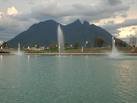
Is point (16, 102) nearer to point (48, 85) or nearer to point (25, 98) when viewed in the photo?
point (25, 98)

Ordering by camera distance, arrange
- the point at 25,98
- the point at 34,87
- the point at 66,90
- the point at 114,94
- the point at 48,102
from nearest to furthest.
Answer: the point at 48,102
the point at 25,98
the point at 114,94
the point at 66,90
the point at 34,87

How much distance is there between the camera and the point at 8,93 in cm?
3888

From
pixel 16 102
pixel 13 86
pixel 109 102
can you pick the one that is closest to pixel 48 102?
pixel 16 102

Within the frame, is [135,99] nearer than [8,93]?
Yes

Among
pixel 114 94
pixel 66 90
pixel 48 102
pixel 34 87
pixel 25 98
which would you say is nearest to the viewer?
pixel 48 102

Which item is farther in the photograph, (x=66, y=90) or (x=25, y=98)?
(x=66, y=90)

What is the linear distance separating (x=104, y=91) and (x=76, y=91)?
3160mm

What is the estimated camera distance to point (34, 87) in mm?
44188

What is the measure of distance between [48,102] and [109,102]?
5749 millimetres

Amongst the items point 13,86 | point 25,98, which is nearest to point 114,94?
point 25,98

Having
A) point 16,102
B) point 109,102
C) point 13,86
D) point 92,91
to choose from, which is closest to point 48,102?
point 16,102

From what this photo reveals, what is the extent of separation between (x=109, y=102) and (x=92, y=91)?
6703 mm

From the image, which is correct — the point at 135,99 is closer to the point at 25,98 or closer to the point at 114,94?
the point at 114,94

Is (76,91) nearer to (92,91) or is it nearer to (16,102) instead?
(92,91)
